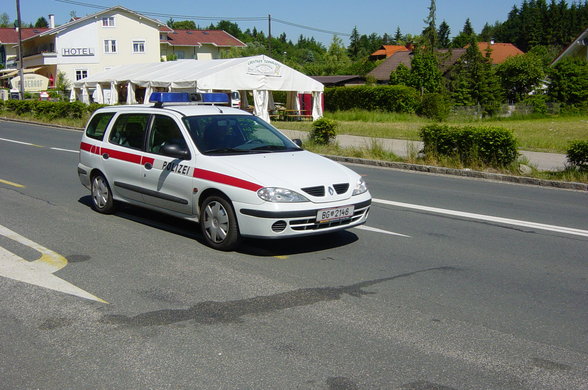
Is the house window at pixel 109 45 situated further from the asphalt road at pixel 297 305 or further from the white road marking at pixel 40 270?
the white road marking at pixel 40 270

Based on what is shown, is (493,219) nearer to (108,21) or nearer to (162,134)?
(162,134)

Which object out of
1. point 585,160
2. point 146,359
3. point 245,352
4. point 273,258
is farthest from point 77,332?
point 585,160

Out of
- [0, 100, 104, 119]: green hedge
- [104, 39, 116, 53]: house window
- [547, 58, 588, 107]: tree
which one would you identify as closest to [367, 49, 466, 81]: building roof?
[547, 58, 588, 107]: tree

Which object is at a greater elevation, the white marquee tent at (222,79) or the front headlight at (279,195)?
the white marquee tent at (222,79)

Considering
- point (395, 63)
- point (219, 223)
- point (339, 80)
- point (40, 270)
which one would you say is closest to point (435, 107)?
point (219, 223)

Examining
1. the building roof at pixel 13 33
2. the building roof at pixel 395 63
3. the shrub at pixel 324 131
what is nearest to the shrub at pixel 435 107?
the shrub at pixel 324 131

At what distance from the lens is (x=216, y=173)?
7.38 meters

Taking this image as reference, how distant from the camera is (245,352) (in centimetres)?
462

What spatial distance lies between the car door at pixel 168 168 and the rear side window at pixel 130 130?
0.68 ft

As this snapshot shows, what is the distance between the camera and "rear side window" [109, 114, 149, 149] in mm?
8781

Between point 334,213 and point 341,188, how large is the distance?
13.9 inches

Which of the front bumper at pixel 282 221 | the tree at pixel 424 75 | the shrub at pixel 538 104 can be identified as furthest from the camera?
the tree at pixel 424 75

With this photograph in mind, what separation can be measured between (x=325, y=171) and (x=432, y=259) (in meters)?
1.55

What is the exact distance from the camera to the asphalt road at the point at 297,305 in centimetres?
432
